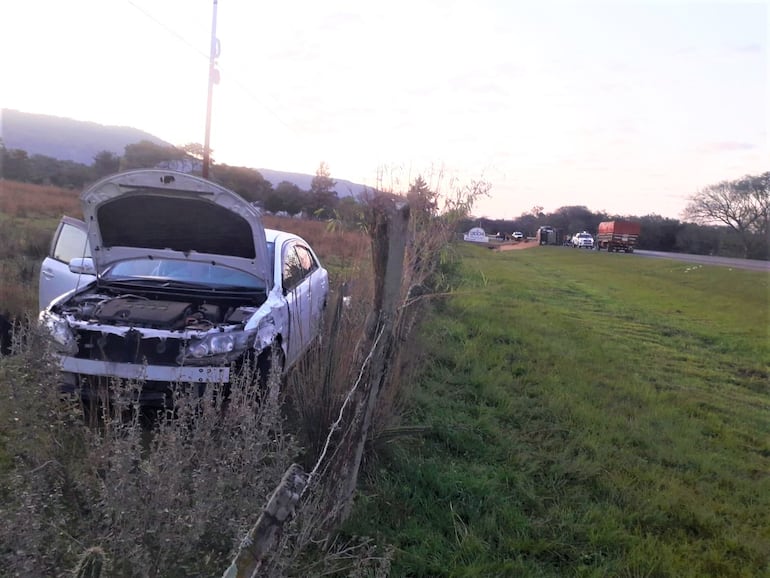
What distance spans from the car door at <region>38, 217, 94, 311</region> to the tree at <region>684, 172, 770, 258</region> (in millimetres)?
60481

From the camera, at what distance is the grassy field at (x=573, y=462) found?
12.4 feet

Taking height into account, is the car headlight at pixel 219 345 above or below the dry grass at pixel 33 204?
below

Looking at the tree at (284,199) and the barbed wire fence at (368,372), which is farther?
the tree at (284,199)

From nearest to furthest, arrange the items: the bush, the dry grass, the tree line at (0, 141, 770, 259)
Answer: the bush
the tree line at (0, 141, 770, 259)
the dry grass

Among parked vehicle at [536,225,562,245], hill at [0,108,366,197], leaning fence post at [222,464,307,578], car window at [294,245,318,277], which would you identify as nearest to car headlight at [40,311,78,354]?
car window at [294,245,318,277]

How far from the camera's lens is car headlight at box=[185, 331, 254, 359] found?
4566 millimetres

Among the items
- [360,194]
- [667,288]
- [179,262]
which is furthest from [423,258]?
[667,288]

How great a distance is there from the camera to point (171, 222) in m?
5.54

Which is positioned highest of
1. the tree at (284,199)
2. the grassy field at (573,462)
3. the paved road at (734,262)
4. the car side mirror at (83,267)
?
the tree at (284,199)

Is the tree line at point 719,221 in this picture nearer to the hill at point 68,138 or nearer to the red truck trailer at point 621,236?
the red truck trailer at point 621,236

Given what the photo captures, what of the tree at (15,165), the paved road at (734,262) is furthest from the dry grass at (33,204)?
the paved road at (734,262)

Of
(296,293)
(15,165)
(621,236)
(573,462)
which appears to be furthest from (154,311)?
(621,236)

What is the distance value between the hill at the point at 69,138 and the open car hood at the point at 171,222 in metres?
28.9

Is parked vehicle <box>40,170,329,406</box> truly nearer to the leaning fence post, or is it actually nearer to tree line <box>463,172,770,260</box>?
the leaning fence post
